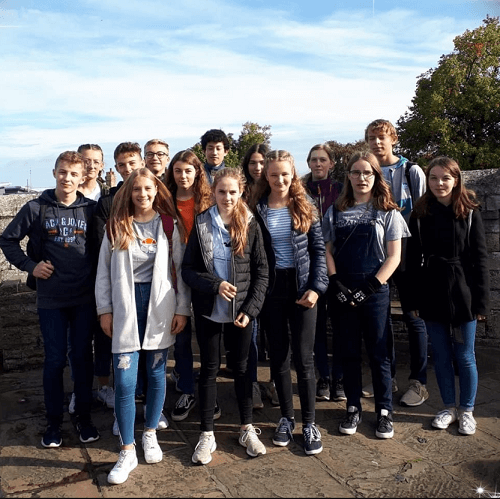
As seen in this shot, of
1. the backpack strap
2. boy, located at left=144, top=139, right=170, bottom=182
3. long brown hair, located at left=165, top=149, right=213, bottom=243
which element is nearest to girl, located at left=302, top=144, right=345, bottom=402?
long brown hair, located at left=165, top=149, right=213, bottom=243

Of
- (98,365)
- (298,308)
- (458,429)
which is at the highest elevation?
(298,308)

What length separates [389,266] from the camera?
3.61 m

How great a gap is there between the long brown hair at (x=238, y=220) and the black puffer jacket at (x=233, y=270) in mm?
49

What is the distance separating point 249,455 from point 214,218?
153cm

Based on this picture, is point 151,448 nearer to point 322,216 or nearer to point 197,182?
point 197,182

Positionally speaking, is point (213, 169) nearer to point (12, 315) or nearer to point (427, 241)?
point (427, 241)

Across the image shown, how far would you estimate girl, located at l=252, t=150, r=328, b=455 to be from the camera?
3.42 meters

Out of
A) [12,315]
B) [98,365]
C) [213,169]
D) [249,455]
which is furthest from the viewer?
[12,315]

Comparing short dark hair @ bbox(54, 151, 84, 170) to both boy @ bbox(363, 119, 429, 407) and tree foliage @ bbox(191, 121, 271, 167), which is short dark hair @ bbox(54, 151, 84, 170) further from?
tree foliage @ bbox(191, 121, 271, 167)

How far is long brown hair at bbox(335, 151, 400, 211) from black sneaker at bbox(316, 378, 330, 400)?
4.88 ft

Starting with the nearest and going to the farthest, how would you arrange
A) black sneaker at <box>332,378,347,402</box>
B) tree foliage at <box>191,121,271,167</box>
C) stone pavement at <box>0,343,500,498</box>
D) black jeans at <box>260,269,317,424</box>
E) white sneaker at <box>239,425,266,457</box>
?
stone pavement at <box>0,343,500,498</box> < white sneaker at <box>239,425,266,457</box> < black jeans at <box>260,269,317,424</box> < black sneaker at <box>332,378,347,402</box> < tree foliage at <box>191,121,271,167</box>

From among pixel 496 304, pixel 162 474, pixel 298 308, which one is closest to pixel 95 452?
pixel 162 474

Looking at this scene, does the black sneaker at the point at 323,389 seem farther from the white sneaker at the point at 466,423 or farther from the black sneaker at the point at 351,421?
the white sneaker at the point at 466,423

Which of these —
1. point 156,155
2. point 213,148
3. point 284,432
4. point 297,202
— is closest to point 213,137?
point 213,148
